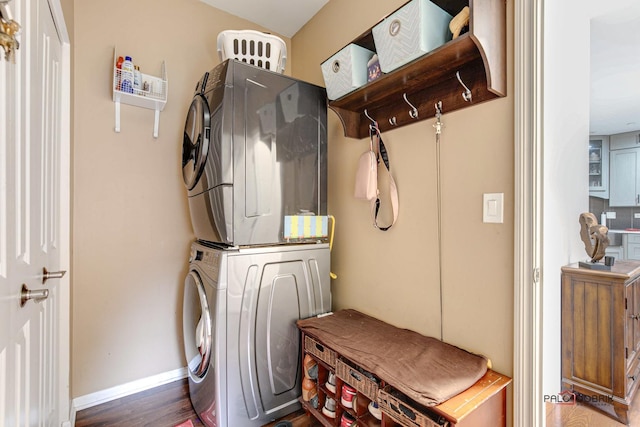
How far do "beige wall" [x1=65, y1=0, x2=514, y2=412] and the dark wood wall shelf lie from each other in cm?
6

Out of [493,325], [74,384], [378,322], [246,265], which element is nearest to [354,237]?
[378,322]

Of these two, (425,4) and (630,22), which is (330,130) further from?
(630,22)

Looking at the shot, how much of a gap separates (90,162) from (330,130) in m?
1.56

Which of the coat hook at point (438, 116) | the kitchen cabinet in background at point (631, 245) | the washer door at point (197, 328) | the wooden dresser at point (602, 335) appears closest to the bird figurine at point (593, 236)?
the wooden dresser at point (602, 335)

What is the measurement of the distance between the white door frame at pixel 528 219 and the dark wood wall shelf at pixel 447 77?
81 mm

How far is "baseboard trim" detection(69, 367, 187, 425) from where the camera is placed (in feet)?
5.69

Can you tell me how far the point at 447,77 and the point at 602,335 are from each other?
1.82 metres

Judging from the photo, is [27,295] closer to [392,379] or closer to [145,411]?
[392,379]

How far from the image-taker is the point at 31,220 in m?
0.95

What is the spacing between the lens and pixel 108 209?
6.04 feet

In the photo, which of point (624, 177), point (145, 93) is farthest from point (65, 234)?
point (624, 177)

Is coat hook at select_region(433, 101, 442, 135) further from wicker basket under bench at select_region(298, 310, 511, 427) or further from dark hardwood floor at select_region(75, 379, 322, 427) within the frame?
dark hardwood floor at select_region(75, 379, 322, 427)

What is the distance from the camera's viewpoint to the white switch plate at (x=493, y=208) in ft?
3.86

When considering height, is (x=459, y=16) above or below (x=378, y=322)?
above
